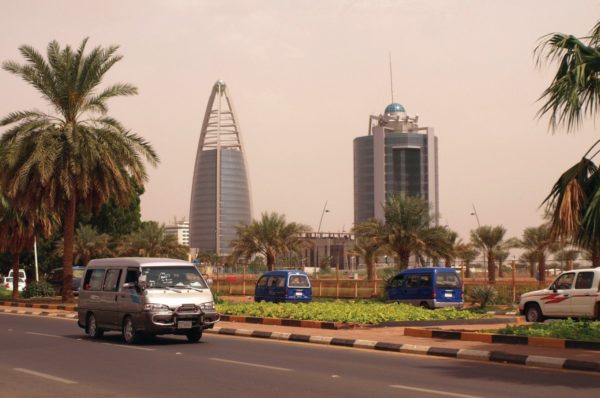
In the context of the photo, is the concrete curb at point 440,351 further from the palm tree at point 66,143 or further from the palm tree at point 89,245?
the palm tree at point 89,245

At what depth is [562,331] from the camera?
17500 millimetres

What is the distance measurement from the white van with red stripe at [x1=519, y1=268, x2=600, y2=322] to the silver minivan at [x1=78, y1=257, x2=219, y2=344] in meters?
11.6

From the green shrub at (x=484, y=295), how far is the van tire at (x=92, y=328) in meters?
17.8

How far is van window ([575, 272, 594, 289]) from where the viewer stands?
24.4 meters

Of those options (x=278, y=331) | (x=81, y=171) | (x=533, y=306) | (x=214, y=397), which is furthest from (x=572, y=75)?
(x=81, y=171)

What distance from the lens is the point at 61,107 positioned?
3725 cm

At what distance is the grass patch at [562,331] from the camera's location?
1689cm

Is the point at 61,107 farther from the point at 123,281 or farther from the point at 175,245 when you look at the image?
the point at 175,245

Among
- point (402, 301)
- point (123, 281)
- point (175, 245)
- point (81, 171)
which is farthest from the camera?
point (175, 245)

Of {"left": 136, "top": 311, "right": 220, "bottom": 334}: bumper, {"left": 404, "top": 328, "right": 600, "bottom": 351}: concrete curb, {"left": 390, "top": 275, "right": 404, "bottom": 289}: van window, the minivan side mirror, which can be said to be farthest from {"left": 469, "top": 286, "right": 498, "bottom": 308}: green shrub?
the minivan side mirror

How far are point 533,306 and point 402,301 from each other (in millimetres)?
7801


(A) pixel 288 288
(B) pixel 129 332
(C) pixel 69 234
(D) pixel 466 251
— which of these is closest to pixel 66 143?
(C) pixel 69 234

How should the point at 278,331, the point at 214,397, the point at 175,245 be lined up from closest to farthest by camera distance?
the point at 214,397 < the point at 278,331 < the point at 175,245

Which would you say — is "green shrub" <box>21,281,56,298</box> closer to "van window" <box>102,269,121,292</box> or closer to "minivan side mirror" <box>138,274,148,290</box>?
"van window" <box>102,269,121,292</box>
